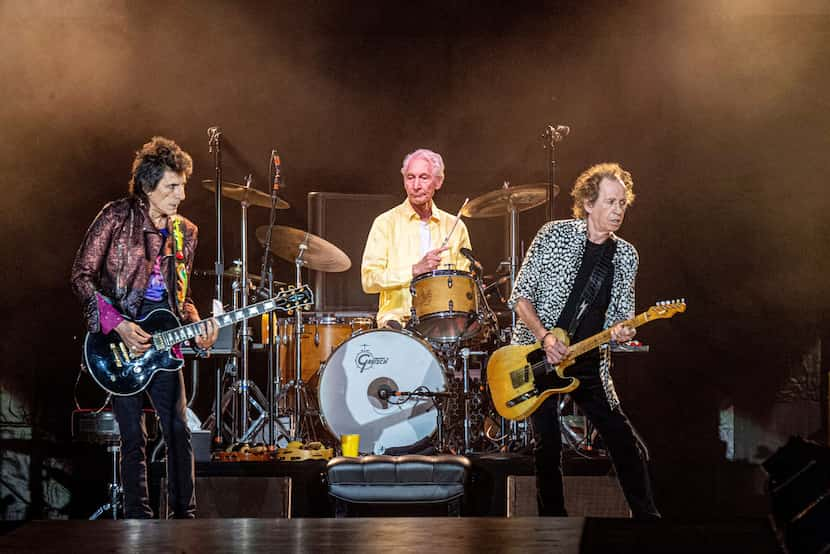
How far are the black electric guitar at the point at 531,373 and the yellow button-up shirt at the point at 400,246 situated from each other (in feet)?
7.80

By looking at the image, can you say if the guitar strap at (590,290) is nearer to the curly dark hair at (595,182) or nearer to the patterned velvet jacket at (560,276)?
the patterned velvet jacket at (560,276)

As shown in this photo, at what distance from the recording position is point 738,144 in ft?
23.5

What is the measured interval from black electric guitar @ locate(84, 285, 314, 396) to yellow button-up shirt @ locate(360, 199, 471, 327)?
2.60 meters

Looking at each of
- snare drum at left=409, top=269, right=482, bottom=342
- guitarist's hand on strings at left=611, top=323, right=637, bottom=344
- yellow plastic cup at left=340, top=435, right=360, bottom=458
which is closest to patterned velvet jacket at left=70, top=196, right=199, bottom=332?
yellow plastic cup at left=340, top=435, right=360, bottom=458

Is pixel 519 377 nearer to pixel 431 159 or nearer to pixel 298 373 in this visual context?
pixel 298 373

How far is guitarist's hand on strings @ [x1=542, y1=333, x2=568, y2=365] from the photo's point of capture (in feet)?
14.6

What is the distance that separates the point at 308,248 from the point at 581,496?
2811mm

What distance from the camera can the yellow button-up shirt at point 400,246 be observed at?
7137mm

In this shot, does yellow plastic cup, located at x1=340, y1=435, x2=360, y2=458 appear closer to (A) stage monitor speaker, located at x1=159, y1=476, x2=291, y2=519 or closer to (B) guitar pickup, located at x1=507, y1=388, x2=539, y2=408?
(A) stage monitor speaker, located at x1=159, y1=476, x2=291, y2=519

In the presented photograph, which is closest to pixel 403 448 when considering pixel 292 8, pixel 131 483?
pixel 131 483

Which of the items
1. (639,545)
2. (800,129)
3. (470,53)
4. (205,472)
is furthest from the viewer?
(470,53)

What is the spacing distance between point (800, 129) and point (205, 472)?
4.86 meters

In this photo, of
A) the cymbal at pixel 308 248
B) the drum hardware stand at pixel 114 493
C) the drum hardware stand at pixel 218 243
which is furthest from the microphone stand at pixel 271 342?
the drum hardware stand at pixel 114 493

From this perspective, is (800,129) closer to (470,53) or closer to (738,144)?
(738,144)
